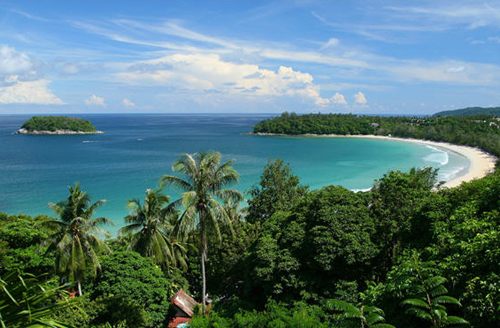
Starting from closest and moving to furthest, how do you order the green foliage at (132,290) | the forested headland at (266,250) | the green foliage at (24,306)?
the green foliage at (24,306) → the forested headland at (266,250) → the green foliage at (132,290)

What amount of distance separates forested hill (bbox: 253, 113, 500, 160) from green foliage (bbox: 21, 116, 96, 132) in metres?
72.5

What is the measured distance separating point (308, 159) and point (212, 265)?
192 feet

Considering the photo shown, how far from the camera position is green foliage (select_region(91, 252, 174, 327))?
1228 cm

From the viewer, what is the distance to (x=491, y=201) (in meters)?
11.3

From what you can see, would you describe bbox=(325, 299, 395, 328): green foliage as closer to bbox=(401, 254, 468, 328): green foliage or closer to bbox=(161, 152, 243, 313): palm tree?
bbox=(401, 254, 468, 328): green foliage

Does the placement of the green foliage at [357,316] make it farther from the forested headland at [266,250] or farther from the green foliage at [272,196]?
the green foliage at [272,196]

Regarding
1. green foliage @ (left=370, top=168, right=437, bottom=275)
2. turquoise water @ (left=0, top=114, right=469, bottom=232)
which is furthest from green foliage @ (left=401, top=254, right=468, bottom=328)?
turquoise water @ (left=0, top=114, right=469, bottom=232)

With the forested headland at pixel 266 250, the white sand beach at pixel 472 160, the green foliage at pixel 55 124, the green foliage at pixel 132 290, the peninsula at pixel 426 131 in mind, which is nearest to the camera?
the forested headland at pixel 266 250

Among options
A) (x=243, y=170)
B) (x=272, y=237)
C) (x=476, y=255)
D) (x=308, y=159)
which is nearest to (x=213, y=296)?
(x=272, y=237)

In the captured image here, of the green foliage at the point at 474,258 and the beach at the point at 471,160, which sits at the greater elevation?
the green foliage at the point at 474,258

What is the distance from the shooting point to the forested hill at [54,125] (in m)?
129

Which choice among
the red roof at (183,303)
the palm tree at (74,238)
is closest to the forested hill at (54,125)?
the palm tree at (74,238)

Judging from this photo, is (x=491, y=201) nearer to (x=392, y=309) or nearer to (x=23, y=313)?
(x=392, y=309)

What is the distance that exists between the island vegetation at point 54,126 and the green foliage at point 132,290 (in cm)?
13584
